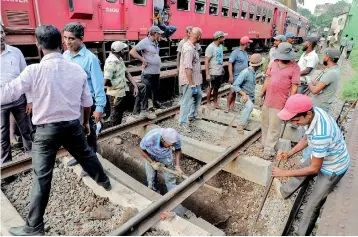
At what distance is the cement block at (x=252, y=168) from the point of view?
3.63 metres

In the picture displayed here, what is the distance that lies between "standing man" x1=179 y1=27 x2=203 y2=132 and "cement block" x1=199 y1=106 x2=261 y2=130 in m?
0.55

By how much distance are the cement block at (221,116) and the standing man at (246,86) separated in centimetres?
34

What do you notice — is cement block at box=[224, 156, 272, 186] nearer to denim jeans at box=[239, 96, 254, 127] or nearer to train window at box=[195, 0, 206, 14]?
denim jeans at box=[239, 96, 254, 127]

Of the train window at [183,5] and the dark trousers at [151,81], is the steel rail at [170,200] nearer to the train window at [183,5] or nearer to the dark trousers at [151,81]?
the dark trousers at [151,81]

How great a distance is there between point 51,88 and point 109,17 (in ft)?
21.1

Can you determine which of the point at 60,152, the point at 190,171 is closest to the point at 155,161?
the point at 190,171

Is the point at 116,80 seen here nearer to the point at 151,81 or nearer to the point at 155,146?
the point at 151,81

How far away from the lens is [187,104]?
5027 millimetres

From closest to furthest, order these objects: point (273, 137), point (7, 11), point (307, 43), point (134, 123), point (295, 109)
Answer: point (295, 109) → point (273, 137) → point (134, 123) → point (307, 43) → point (7, 11)

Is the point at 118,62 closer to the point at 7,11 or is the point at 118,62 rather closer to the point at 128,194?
the point at 128,194

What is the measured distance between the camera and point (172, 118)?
578 cm

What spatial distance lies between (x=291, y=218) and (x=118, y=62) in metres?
3.54

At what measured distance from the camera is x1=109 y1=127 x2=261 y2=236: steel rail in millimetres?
2426

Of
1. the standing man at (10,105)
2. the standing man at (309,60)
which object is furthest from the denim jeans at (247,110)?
the standing man at (10,105)
